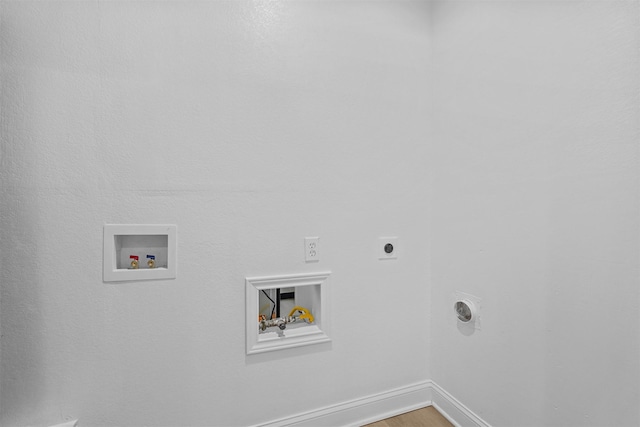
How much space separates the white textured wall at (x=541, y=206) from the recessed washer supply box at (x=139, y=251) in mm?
1346

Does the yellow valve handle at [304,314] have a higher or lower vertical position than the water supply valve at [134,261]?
lower

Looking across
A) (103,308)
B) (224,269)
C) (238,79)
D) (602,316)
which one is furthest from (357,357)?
(238,79)

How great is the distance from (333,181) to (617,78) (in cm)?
105

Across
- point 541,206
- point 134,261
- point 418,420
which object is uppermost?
point 541,206

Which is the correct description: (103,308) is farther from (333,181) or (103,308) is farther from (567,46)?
(567,46)

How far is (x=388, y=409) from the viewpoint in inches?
62.0

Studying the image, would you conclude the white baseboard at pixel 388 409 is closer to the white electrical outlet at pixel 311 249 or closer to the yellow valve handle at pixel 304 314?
the yellow valve handle at pixel 304 314

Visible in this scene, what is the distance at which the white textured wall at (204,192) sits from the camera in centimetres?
108

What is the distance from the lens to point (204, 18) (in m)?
1.27

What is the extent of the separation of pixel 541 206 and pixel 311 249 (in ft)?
3.14

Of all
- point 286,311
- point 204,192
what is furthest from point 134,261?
point 286,311

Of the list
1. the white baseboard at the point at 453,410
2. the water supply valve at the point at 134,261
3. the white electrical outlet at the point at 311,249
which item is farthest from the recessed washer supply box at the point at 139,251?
the white baseboard at the point at 453,410

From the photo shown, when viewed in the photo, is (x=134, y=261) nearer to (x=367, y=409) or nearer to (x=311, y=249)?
(x=311, y=249)

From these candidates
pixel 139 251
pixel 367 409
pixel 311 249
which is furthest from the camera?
pixel 367 409
